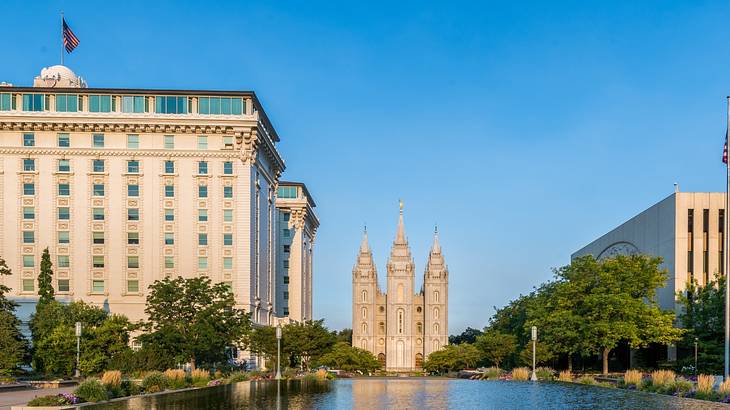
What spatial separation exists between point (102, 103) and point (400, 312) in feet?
428

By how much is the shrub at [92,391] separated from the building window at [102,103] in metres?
50.5

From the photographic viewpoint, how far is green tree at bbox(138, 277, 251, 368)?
5222 cm

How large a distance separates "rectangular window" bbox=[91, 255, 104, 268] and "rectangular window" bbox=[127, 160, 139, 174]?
28.9 ft

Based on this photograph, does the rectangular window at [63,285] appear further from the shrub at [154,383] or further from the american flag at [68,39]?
the shrub at [154,383]

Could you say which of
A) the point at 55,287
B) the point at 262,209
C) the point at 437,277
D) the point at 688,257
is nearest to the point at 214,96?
the point at 262,209

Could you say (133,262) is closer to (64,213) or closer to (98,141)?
(64,213)

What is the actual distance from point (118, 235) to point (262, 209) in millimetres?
16402

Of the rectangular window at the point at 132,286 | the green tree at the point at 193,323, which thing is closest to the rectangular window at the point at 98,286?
the rectangular window at the point at 132,286

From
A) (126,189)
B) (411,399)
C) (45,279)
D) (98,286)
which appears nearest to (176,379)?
(411,399)

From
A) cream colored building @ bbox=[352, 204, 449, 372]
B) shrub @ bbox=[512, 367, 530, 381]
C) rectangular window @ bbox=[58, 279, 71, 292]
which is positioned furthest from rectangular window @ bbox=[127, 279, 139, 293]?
cream colored building @ bbox=[352, 204, 449, 372]

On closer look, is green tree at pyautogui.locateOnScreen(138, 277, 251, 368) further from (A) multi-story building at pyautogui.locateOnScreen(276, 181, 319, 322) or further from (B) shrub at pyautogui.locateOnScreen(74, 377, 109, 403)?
(A) multi-story building at pyautogui.locateOnScreen(276, 181, 319, 322)

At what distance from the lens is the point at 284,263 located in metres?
117

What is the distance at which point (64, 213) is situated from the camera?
7638cm

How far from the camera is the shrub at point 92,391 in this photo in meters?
29.5
